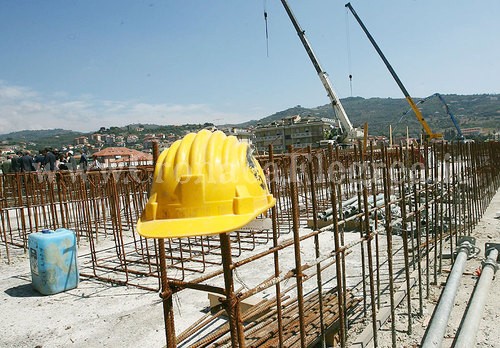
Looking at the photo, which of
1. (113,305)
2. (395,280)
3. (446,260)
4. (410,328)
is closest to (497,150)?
(446,260)

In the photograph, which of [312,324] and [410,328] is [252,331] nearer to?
[312,324]

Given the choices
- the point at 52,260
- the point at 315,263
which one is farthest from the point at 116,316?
the point at 315,263

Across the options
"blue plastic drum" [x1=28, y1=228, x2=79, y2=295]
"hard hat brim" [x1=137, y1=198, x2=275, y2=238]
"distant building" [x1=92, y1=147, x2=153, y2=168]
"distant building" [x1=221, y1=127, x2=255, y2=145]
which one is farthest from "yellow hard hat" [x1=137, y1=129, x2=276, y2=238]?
"distant building" [x1=92, y1=147, x2=153, y2=168]

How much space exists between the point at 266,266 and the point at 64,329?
3.45 m

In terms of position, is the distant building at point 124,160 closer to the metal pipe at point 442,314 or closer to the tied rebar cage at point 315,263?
the tied rebar cage at point 315,263

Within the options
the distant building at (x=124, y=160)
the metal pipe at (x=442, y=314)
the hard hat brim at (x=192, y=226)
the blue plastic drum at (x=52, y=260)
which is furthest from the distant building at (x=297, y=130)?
the hard hat brim at (x=192, y=226)

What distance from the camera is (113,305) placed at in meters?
5.72

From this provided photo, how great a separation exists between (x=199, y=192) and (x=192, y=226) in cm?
17

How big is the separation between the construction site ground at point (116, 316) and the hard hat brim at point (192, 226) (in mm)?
2895

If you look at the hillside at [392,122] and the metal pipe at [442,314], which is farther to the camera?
the hillside at [392,122]

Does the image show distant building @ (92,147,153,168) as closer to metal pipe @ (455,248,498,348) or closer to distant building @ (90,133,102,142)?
metal pipe @ (455,248,498,348)

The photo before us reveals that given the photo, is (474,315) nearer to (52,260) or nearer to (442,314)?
(442,314)

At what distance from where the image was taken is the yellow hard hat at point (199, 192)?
185 cm

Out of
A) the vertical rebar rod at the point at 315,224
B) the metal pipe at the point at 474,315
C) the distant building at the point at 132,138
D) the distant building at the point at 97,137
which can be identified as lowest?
the metal pipe at the point at 474,315
